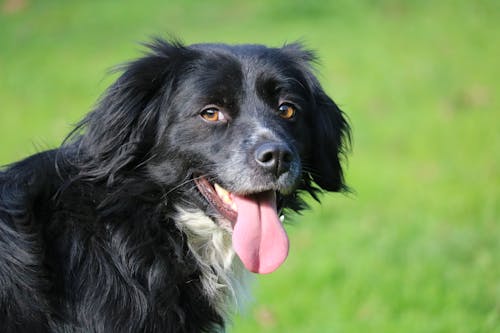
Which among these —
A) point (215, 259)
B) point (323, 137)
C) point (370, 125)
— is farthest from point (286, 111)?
point (370, 125)

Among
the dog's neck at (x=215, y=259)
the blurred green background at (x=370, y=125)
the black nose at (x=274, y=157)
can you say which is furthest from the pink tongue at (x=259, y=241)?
the blurred green background at (x=370, y=125)

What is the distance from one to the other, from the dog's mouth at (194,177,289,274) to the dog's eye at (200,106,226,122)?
0.33 m

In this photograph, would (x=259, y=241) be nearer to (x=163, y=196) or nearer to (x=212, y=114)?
(x=163, y=196)

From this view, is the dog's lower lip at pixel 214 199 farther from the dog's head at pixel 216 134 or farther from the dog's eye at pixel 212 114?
the dog's eye at pixel 212 114

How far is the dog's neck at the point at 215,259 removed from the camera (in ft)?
12.4

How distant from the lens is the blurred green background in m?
6.06

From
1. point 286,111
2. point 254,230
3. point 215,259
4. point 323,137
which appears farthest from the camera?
point 323,137

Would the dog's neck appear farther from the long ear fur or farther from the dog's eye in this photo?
the long ear fur

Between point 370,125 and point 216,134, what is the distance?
7.08 metres

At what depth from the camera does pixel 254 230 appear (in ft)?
12.3

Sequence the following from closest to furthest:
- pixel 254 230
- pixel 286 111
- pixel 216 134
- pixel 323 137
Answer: pixel 254 230 < pixel 216 134 < pixel 286 111 < pixel 323 137

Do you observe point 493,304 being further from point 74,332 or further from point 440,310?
point 74,332

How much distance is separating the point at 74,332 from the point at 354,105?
860cm

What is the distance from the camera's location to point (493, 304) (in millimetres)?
6004
